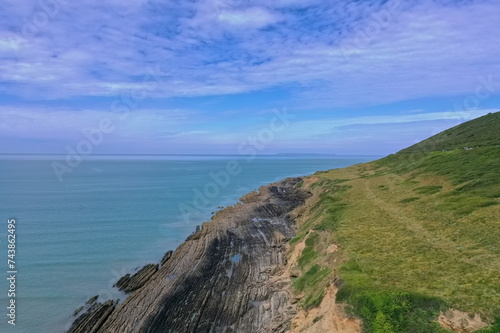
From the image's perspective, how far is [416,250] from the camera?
30.3 metres

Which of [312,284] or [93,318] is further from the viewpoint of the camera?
[93,318]

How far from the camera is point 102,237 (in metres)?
65.2

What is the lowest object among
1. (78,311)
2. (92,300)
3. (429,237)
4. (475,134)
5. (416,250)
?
(78,311)

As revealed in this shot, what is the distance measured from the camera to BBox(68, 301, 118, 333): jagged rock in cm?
3183

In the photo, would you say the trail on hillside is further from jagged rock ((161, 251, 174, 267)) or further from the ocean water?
the ocean water

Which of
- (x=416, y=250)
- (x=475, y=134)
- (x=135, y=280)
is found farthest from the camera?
(x=475, y=134)

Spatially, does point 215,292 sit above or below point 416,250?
below

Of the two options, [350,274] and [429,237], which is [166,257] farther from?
[429,237]

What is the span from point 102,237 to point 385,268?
57706mm

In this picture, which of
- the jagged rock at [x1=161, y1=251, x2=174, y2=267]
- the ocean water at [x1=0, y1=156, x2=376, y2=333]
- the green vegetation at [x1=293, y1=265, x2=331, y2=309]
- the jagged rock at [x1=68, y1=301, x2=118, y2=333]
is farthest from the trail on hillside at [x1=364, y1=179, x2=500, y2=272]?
the ocean water at [x1=0, y1=156, x2=376, y2=333]

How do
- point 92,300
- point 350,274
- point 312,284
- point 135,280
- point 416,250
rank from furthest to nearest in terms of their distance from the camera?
point 135,280 → point 92,300 → point 312,284 → point 416,250 → point 350,274

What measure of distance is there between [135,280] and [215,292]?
46.1 feet

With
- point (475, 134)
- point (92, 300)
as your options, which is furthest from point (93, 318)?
point (475, 134)

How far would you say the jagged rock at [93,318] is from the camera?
31828 mm
